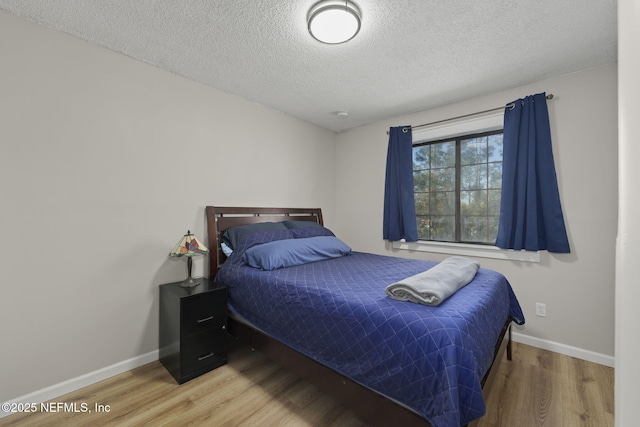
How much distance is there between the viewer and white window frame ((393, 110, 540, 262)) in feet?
8.85

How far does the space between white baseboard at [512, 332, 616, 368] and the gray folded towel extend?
1353mm

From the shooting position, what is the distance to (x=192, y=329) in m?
2.06

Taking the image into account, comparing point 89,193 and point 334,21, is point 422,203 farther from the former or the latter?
point 89,193

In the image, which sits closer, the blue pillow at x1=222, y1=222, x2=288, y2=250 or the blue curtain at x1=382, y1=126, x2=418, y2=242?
the blue pillow at x1=222, y1=222, x2=288, y2=250

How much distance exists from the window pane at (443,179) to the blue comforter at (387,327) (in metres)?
1.27

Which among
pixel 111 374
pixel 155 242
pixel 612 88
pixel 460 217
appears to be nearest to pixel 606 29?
pixel 612 88

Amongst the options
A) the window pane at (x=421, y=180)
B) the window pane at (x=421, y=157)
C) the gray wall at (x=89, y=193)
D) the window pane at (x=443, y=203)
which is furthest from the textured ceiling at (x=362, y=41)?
the window pane at (x=443, y=203)

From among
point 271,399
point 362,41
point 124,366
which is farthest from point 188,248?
point 362,41

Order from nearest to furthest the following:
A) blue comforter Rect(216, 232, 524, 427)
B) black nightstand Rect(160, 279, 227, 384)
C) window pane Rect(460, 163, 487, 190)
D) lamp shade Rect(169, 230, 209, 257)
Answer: blue comforter Rect(216, 232, 524, 427)
black nightstand Rect(160, 279, 227, 384)
lamp shade Rect(169, 230, 209, 257)
window pane Rect(460, 163, 487, 190)

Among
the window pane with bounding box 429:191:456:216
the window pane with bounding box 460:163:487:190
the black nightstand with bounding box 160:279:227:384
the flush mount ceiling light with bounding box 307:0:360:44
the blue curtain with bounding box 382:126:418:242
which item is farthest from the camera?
the blue curtain with bounding box 382:126:418:242

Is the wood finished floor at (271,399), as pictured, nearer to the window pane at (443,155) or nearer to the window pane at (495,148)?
the window pane at (495,148)

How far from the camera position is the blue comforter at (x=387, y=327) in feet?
3.93

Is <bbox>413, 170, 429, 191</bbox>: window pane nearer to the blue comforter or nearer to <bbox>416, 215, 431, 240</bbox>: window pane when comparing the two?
<bbox>416, 215, 431, 240</bbox>: window pane

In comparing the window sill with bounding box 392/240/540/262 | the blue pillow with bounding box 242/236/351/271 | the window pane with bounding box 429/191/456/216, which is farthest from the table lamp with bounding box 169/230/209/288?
the window pane with bounding box 429/191/456/216
